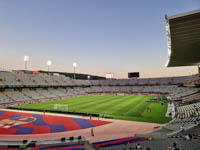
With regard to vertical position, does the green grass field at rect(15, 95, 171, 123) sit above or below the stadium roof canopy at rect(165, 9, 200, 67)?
below

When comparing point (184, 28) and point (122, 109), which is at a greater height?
point (184, 28)

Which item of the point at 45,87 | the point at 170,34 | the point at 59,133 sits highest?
the point at 170,34

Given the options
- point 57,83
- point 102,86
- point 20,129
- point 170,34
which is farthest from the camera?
point 102,86

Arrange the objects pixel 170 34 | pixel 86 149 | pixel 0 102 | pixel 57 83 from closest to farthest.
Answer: pixel 86 149 → pixel 170 34 → pixel 0 102 → pixel 57 83

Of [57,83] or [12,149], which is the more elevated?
[57,83]

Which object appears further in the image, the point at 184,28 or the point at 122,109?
the point at 122,109

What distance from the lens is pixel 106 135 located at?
1816cm

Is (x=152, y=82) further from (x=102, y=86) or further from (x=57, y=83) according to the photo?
(x=57, y=83)

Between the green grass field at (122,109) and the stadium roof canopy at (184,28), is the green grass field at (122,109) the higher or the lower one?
the lower one

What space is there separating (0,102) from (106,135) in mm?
40025

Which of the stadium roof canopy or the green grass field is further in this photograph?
the green grass field

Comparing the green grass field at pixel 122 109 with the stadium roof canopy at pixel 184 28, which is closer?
the stadium roof canopy at pixel 184 28

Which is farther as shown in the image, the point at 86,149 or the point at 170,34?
the point at 170,34

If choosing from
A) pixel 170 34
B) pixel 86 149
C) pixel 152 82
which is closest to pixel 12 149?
pixel 86 149
